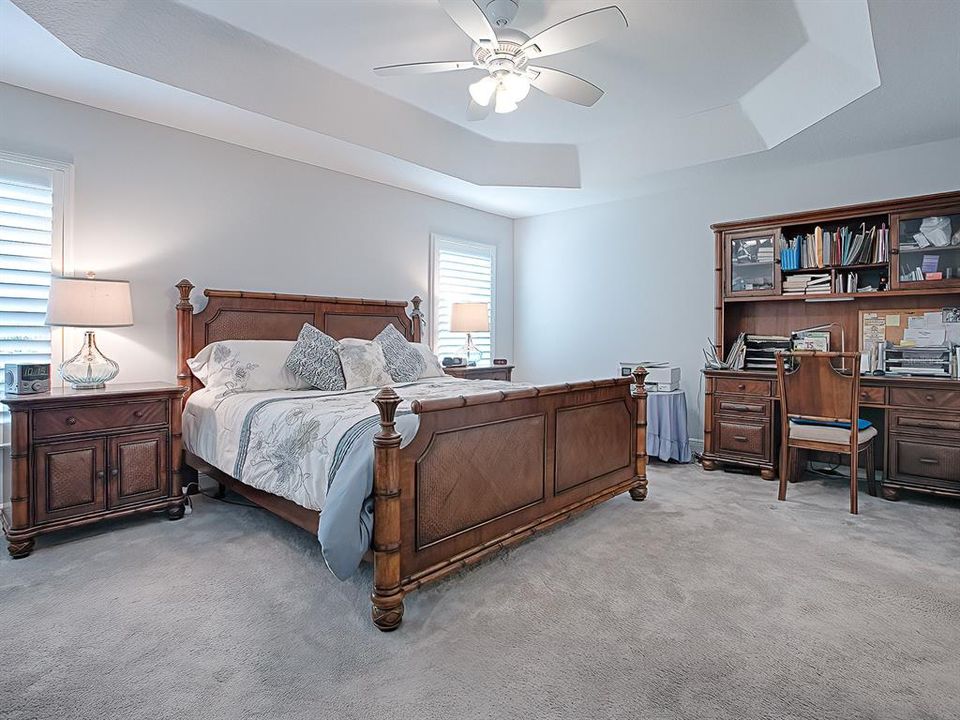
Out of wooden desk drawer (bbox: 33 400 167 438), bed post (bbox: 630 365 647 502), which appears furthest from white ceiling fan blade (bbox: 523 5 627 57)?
wooden desk drawer (bbox: 33 400 167 438)

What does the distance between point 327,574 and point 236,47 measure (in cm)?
287

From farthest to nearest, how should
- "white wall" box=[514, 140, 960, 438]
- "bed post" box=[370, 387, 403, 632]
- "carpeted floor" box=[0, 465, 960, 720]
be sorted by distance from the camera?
"white wall" box=[514, 140, 960, 438] → "bed post" box=[370, 387, 403, 632] → "carpeted floor" box=[0, 465, 960, 720]

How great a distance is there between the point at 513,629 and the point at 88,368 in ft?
9.00

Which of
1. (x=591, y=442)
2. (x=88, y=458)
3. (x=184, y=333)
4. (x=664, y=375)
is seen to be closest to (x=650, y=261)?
(x=664, y=375)

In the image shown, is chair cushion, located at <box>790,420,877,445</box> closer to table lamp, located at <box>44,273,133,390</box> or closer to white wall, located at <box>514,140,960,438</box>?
white wall, located at <box>514,140,960,438</box>

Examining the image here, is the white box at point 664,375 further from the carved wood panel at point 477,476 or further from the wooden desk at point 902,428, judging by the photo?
the carved wood panel at point 477,476

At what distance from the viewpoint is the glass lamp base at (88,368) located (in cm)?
308

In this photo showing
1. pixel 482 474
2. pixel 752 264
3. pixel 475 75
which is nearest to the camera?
pixel 482 474

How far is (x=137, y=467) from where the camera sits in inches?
122

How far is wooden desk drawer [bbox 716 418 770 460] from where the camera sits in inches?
168

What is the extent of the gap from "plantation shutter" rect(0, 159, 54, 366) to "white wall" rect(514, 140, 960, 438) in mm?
4347

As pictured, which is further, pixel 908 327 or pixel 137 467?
pixel 908 327

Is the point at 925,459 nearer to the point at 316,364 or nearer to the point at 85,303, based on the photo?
the point at 316,364

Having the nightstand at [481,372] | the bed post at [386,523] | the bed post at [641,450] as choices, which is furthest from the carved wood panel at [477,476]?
the nightstand at [481,372]
